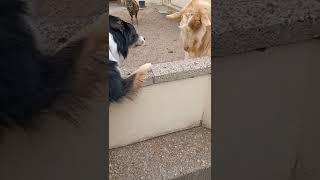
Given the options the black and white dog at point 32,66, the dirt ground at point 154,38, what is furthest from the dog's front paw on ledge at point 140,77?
the dirt ground at point 154,38

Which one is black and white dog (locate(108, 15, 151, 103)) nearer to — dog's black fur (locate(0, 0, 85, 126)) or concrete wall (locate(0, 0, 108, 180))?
concrete wall (locate(0, 0, 108, 180))

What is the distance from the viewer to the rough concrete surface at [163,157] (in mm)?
1542

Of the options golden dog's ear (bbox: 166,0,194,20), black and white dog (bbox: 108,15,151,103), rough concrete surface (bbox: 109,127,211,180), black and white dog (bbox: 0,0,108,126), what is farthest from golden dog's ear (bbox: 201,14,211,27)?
black and white dog (bbox: 0,0,108,126)

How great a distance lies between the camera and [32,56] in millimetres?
1099

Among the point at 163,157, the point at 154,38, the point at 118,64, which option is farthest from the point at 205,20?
the point at 154,38

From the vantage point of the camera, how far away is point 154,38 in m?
3.75

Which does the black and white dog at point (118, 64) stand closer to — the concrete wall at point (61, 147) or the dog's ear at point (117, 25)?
the dog's ear at point (117, 25)
